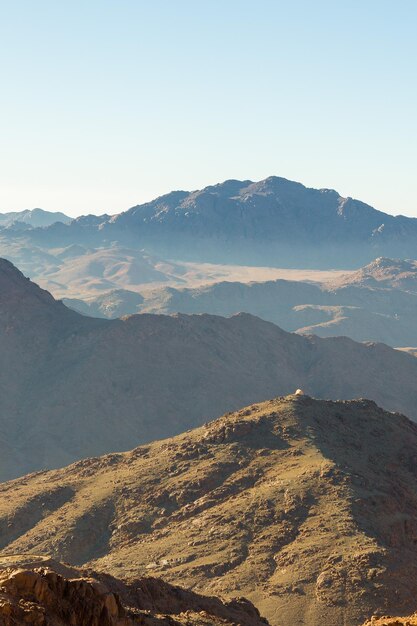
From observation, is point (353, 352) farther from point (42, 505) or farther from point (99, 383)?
point (42, 505)

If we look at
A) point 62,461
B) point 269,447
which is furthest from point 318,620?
point 62,461

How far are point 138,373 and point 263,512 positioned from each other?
6266cm

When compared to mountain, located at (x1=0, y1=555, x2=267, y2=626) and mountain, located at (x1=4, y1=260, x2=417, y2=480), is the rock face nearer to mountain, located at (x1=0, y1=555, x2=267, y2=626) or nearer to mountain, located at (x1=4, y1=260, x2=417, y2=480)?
mountain, located at (x1=0, y1=555, x2=267, y2=626)

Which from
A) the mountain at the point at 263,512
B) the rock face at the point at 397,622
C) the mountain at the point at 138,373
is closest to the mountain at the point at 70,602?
the rock face at the point at 397,622

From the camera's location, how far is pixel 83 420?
341 feet

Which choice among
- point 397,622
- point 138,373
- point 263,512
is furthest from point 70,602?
point 138,373

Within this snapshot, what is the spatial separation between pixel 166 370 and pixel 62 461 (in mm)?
20246

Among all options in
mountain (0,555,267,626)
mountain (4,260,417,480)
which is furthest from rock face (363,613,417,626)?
mountain (4,260,417,480)

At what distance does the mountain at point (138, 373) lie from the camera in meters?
103

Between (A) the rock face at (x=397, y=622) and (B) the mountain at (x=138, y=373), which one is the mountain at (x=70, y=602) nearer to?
(A) the rock face at (x=397, y=622)

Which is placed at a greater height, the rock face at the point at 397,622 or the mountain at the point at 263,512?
the rock face at the point at 397,622

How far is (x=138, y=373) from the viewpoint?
4417 inches

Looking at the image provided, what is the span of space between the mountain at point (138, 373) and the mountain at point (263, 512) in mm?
38044

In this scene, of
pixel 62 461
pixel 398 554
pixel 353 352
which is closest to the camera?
pixel 398 554
